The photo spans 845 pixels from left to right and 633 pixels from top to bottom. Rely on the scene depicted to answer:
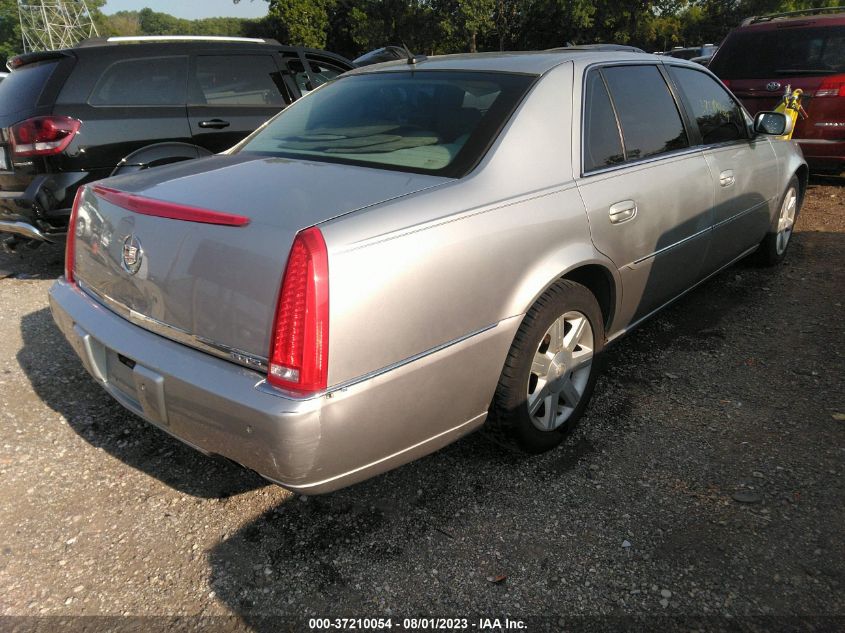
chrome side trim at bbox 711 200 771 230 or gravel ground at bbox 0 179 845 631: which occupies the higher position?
chrome side trim at bbox 711 200 771 230

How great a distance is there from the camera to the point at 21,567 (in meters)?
2.19

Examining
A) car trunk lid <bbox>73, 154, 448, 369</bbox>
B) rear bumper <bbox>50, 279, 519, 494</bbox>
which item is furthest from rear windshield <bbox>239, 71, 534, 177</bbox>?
rear bumper <bbox>50, 279, 519, 494</bbox>

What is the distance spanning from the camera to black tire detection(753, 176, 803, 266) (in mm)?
4871

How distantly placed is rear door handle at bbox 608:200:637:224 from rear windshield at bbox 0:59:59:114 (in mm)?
4158

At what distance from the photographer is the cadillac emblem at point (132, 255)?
7.15 ft

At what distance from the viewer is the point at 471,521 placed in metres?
2.42

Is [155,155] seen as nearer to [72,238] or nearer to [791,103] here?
[72,238]

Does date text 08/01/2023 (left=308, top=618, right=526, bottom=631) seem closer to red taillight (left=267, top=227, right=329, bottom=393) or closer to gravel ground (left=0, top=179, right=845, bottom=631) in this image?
gravel ground (left=0, top=179, right=845, bottom=631)

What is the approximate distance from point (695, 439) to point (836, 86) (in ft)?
18.5

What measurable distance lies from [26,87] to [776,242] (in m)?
5.78

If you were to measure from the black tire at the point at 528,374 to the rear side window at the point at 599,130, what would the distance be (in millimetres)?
575

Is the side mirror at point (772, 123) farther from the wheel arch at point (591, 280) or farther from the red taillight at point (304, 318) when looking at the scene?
the red taillight at point (304, 318)

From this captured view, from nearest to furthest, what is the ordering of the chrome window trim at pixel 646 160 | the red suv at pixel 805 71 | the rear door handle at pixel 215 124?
the chrome window trim at pixel 646 160 → the rear door handle at pixel 215 124 → the red suv at pixel 805 71

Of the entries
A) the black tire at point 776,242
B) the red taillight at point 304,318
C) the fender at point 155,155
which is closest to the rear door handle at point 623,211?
the red taillight at point 304,318
